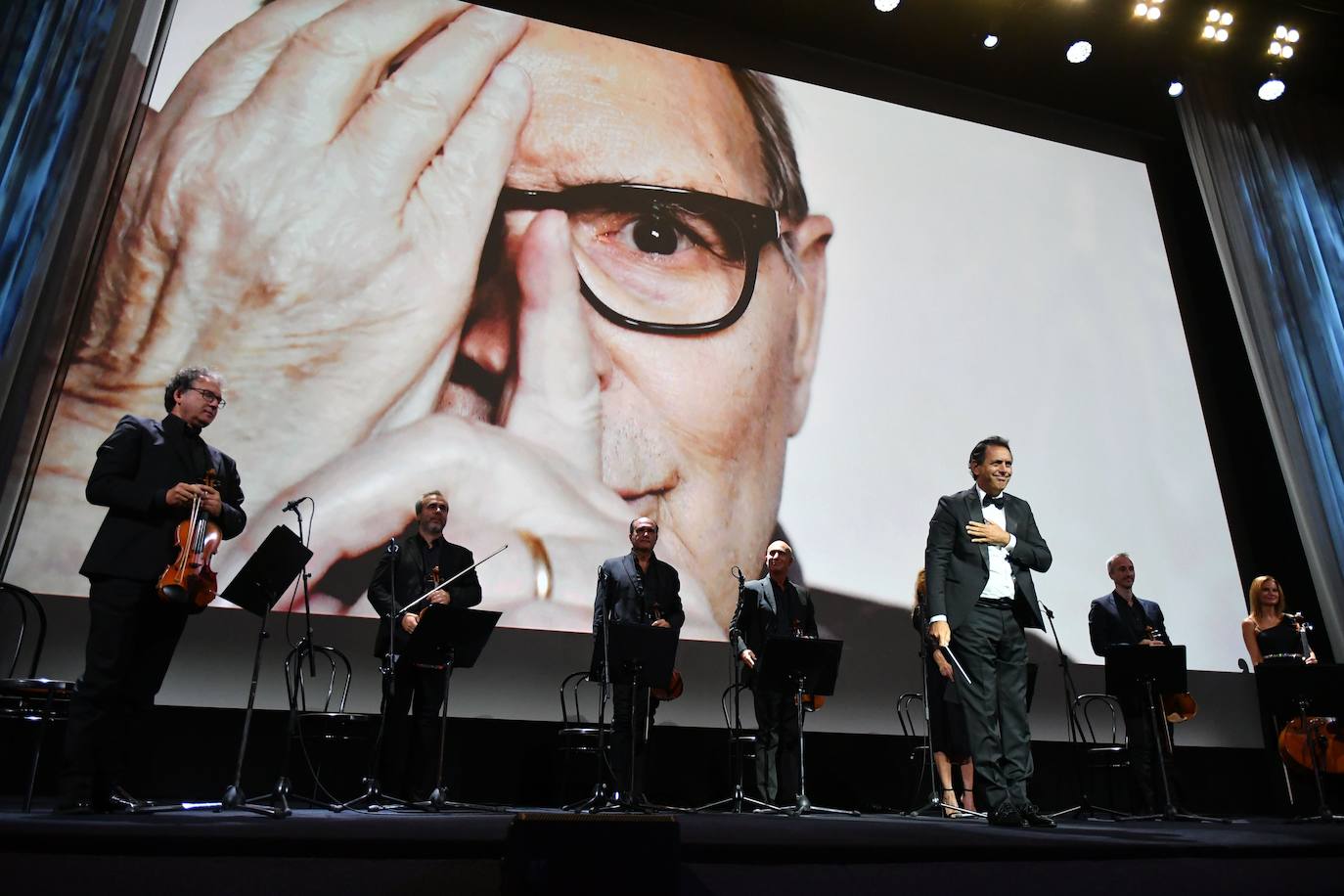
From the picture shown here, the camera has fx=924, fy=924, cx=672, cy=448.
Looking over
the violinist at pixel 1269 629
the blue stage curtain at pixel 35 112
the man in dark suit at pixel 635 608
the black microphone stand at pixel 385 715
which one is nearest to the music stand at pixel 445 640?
the black microphone stand at pixel 385 715

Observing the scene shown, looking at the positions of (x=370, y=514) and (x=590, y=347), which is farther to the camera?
(x=590, y=347)

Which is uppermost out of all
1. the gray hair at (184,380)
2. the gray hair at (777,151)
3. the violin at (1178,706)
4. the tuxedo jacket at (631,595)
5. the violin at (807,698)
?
the gray hair at (777,151)

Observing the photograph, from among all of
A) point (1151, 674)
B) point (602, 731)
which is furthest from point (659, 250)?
point (1151, 674)

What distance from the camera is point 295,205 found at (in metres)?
5.02

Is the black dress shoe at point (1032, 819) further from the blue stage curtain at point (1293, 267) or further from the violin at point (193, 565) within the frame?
the blue stage curtain at point (1293, 267)

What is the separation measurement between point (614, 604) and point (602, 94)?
10.7 feet

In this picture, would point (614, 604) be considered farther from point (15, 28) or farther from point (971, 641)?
point (15, 28)

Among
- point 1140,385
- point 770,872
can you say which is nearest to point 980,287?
point 1140,385

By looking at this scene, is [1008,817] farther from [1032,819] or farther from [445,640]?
[445,640]

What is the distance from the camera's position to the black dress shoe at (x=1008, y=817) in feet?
10.9

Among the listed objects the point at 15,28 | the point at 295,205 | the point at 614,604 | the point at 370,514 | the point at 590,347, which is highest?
the point at 15,28

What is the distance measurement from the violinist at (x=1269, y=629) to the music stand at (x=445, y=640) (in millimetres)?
4416

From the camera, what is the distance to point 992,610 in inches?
139

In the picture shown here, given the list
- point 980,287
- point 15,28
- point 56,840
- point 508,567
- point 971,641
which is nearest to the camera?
point 56,840
